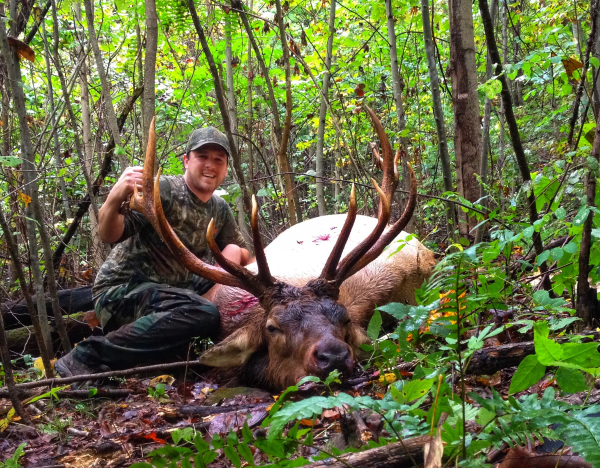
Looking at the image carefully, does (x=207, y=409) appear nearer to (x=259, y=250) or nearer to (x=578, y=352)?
(x=259, y=250)

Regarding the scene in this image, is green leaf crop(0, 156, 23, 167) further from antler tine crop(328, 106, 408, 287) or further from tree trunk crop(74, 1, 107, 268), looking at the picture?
tree trunk crop(74, 1, 107, 268)

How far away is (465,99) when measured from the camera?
4.48 m

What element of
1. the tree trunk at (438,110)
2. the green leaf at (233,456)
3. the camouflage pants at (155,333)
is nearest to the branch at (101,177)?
the camouflage pants at (155,333)

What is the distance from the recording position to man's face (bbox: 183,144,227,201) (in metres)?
5.18

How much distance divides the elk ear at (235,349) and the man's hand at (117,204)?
135 centimetres

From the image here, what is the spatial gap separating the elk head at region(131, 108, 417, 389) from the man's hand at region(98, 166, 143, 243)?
17 cm

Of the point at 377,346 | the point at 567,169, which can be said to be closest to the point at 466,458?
the point at 377,346

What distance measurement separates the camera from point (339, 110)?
9.59 meters

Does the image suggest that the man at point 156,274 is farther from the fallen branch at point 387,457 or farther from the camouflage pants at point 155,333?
the fallen branch at point 387,457

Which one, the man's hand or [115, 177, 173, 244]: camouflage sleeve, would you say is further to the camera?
[115, 177, 173, 244]: camouflage sleeve

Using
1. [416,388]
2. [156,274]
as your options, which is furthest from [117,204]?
[416,388]

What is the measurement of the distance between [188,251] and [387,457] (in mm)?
2812

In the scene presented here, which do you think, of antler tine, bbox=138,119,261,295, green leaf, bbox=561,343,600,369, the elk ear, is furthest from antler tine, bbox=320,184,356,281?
green leaf, bbox=561,343,600,369

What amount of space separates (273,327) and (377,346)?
1.56 metres
